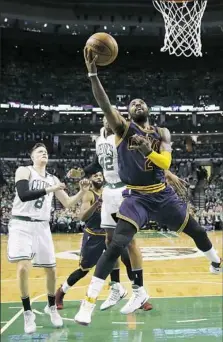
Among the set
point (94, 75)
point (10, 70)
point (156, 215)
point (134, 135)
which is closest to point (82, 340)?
point (156, 215)

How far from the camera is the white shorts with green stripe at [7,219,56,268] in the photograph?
15.5 ft

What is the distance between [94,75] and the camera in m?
3.33

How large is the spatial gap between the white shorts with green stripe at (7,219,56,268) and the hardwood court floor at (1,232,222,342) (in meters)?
0.82

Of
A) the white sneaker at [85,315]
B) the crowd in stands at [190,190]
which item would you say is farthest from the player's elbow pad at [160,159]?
the crowd in stands at [190,190]

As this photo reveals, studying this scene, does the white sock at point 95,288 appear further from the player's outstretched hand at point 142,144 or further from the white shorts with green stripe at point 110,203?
the white shorts with green stripe at point 110,203

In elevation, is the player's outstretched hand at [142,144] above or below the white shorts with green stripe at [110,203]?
above

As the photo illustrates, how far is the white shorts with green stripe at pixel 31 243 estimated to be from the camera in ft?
15.5

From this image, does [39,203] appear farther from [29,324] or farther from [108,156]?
[29,324]

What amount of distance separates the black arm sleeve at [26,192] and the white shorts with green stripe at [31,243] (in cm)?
46

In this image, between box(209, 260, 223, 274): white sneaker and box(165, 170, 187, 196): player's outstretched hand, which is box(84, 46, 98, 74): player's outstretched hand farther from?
box(209, 260, 223, 274): white sneaker

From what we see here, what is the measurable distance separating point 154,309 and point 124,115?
329 cm

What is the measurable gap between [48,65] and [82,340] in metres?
15.5

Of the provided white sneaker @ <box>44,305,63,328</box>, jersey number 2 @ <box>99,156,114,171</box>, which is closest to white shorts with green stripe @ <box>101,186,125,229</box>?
jersey number 2 @ <box>99,156,114,171</box>

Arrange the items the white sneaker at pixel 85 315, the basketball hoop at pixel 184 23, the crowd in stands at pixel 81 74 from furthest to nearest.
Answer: the crowd in stands at pixel 81 74, the basketball hoop at pixel 184 23, the white sneaker at pixel 85 315
